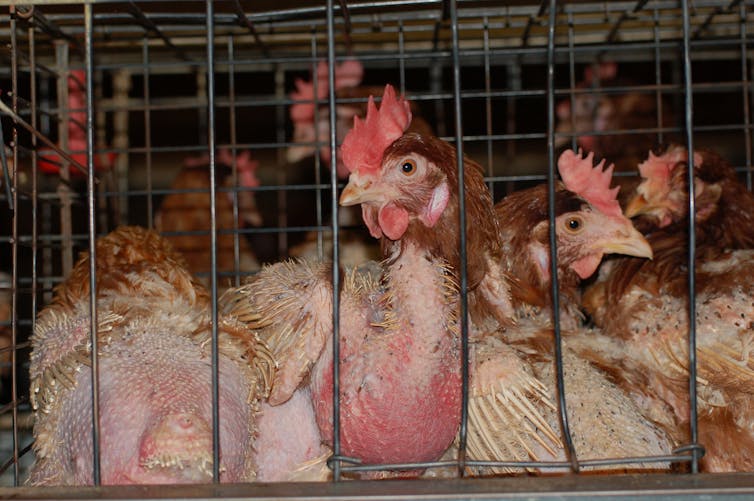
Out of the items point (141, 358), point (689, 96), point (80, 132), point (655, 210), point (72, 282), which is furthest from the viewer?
point (80, 132)

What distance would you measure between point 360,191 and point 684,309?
99 centimetres

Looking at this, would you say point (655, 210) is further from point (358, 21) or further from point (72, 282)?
point (72, 282)

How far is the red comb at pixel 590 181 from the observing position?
1.89 meters

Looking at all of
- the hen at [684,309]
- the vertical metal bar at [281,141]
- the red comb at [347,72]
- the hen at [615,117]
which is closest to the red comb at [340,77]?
the red comb at [347,72]

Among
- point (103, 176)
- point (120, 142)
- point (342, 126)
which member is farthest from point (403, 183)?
point (120, 142)

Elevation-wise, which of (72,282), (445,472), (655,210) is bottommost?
(445,472)

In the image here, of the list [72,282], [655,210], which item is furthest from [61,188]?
[655,210]

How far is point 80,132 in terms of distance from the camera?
8.64 feet

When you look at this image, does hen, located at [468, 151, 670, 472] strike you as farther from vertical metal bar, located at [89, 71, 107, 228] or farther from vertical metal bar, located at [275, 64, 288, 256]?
vertical metal bar, located at [89, 71, 107, 228]

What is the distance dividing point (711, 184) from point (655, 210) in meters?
0.21

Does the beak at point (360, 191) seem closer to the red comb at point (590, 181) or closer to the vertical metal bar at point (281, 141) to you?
the red comb at point (590, 181)

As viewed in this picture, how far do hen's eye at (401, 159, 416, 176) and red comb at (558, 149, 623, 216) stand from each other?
67 cm

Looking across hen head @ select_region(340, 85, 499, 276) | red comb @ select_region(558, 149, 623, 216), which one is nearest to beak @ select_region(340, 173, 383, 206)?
hen head @ select_region(340, 85, 499, 276)

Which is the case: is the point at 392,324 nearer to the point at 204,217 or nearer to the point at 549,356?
the point at 549,356
